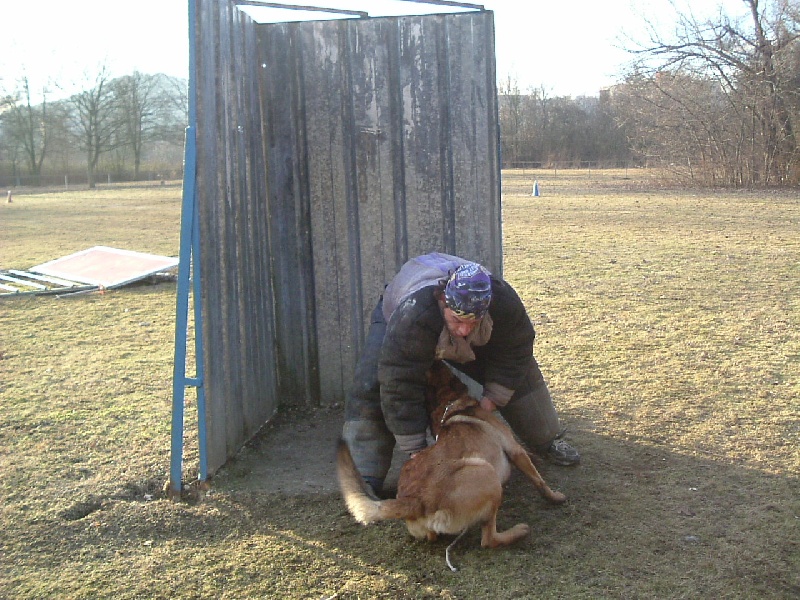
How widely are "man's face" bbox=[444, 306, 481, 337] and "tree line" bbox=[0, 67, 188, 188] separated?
6133 cm

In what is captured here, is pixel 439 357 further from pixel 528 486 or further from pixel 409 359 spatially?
pixel 528 486

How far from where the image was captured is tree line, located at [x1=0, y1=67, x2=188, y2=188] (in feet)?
201

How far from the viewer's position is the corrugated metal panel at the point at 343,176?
17.6ft

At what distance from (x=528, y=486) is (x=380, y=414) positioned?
0.98m

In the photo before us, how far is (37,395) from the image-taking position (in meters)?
6.43

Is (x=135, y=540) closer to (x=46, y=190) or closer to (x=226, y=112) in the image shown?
(x=226, y=112)

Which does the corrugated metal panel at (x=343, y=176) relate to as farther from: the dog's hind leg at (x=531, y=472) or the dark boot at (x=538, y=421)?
the dog's hind leg at (x=531, y=472)

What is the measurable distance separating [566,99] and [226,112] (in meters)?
60.2

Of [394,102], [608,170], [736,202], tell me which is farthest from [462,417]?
[608,170]

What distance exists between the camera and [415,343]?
13.0 ft

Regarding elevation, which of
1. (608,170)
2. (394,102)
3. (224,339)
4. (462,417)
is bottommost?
(462,417)

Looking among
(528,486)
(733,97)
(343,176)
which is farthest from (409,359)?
(733,97)

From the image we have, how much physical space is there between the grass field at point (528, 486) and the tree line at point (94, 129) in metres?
57.6

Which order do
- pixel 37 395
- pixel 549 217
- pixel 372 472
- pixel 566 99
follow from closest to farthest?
pixel 372 472, pixel 37 395, pixel 549 217, pixel 566 99
